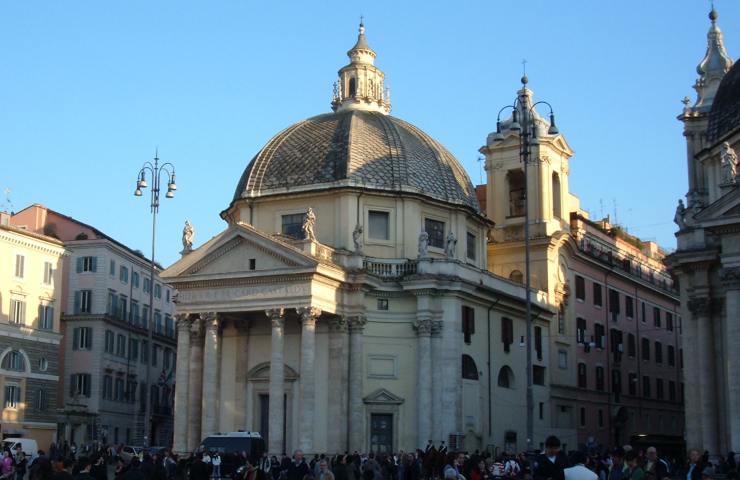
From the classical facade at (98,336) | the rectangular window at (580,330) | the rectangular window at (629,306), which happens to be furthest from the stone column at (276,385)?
the rectangular window at (629,306)

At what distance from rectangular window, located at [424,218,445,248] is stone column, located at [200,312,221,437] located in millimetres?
11005

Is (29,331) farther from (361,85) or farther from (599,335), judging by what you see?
(599,335)

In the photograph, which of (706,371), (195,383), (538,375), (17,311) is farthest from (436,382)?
(17,311)

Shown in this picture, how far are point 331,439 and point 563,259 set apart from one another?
20.3 metres

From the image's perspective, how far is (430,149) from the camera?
53250mm

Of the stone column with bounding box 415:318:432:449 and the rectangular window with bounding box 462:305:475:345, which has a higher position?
the rectangular window with bounding box 462:305:475:345

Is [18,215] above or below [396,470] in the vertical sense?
above

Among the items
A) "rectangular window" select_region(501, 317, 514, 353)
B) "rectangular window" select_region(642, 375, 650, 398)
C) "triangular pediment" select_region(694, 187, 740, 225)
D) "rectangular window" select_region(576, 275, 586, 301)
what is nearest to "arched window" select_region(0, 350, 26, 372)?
"rectangular window" select_region(501, 317, 514, 353)

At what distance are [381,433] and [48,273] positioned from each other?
2392 cm

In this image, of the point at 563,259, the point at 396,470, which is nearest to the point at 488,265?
the point at 563,259

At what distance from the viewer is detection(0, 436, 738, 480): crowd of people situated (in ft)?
45.0

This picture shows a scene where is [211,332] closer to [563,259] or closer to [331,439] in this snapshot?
[331,439]

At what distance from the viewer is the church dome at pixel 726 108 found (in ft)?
141

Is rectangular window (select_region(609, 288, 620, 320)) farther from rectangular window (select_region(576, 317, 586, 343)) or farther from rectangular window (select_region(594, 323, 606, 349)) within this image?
rectangular window (select_region(576, 317, 586, 343))
